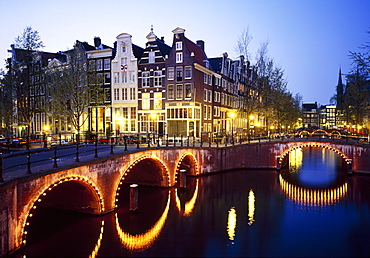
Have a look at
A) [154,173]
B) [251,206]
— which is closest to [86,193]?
[154,173]

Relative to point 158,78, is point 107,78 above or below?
above

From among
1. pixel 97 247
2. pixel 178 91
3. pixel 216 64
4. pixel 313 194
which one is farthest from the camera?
pixel 216 64

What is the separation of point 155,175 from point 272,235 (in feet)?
39.6

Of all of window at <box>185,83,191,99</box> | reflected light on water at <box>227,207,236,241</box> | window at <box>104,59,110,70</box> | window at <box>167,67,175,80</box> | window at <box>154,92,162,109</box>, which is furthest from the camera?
window at <box>104,59,110,70</box>

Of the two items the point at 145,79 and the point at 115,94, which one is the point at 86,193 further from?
the point at 115,94

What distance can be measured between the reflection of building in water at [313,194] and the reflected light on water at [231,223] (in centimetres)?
590

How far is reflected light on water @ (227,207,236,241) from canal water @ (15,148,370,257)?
59 millimetres

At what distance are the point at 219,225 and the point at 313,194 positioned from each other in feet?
37.1

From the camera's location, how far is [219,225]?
16.6 metres

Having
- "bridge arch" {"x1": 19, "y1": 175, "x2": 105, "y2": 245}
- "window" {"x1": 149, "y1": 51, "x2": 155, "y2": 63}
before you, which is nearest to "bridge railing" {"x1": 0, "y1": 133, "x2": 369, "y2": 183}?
"bridge arch" {"x1": 19, "y1": 175, "x2": 105, "y2": 245}

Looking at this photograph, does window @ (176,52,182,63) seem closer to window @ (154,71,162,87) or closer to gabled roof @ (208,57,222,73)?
window @ (154,71,162,87)

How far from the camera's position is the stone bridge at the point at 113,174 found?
11.3 m

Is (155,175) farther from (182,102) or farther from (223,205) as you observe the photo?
(182,102)

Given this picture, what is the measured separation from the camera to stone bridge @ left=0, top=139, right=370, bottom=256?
37.0 feet
